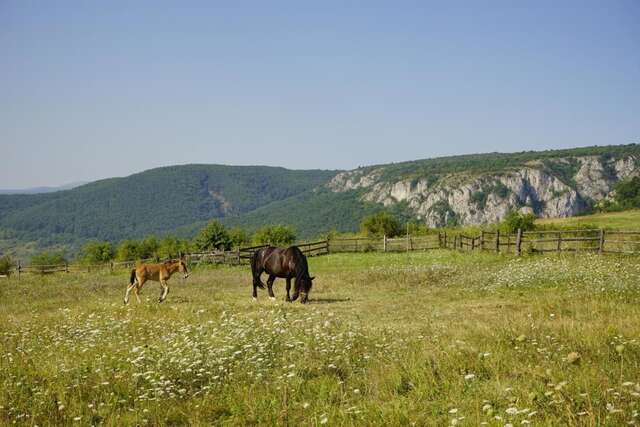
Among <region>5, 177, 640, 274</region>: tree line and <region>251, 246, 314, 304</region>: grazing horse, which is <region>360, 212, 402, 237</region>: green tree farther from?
<region>251, 246, 314, 304</region>: grazing horse

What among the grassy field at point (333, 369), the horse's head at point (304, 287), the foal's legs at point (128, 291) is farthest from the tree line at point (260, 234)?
the grassy field at point (333, 369)

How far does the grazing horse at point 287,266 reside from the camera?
16969 mm

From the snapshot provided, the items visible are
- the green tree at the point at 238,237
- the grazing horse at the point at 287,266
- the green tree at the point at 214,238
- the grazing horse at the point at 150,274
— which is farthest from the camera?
the green tree at the point at 238,237

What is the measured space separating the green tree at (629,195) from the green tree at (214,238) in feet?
303

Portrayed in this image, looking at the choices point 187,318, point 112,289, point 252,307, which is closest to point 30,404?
point 187,318

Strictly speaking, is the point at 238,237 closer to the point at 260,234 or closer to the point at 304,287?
the point at 260,234

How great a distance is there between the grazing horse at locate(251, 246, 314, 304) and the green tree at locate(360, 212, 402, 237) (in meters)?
51.7

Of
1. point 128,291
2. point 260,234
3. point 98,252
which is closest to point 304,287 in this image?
point 128,291

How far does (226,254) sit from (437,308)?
25972mm

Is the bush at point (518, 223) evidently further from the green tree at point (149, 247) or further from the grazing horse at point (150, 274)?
the green tree at point (149, 247)

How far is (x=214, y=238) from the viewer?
79.4 m

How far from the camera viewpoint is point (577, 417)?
4.75 m

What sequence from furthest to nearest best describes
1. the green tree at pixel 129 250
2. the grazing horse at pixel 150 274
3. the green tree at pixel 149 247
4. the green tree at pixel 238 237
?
the green tree at pixel 149 247 < the green tree at pixel 129 250 < the green tree at pixel 238 237 < the grazing horse at pixel 150 274

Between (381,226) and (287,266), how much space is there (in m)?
54.1
